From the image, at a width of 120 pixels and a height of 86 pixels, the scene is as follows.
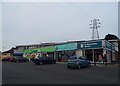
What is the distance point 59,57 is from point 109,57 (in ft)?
46.9

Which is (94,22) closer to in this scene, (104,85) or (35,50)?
(35,50)

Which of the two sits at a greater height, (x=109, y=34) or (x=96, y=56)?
(x=109, y=34)

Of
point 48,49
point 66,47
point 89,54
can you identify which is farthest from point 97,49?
point 48,49

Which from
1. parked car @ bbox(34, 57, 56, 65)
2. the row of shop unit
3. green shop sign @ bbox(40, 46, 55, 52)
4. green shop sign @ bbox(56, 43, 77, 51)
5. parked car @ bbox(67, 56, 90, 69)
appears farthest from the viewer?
green shop sign @ bbox(40, 46, 55, 52)

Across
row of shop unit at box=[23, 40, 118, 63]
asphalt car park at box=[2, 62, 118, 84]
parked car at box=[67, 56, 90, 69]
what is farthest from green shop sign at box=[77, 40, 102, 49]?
asphalt car park at box=[2, 62, 118, 84]

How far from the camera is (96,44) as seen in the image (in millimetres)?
36562

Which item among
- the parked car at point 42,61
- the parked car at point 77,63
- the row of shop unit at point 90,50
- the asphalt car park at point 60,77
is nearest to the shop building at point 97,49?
the row of shop unit at point 90,50

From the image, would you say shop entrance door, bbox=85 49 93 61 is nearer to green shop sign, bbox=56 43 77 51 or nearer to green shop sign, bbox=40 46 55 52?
green shop sign, bbox=56 43 77 51

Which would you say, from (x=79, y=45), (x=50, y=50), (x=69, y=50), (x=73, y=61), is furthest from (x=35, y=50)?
(x=73, y=61)

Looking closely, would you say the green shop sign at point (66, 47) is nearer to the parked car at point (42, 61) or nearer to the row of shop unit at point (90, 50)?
the row of shop unit at point (90, 50)

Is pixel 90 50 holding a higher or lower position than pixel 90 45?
lower

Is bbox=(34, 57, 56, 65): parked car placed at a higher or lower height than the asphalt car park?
higher

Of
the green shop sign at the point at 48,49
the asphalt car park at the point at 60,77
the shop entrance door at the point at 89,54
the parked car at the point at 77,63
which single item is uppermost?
the green shop sign at the point at 48,49

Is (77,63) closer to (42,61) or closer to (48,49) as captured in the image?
(42,61)
